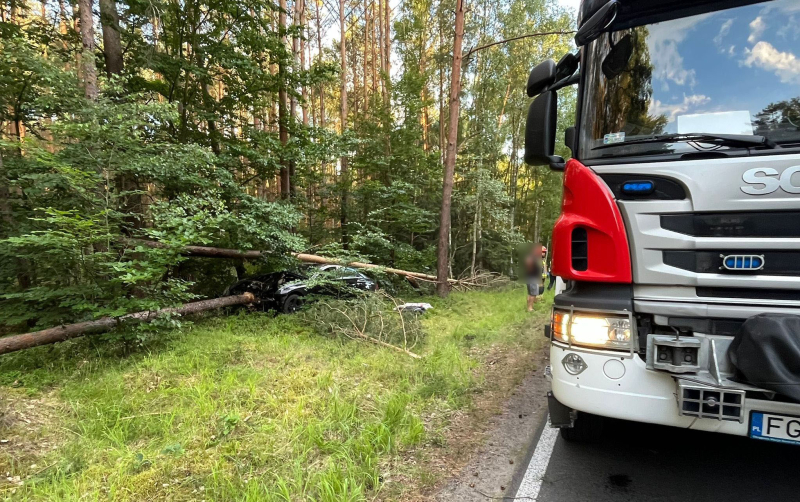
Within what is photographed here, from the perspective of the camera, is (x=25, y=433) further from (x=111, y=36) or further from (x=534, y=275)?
(x=534, y=275)

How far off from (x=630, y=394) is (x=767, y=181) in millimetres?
1338

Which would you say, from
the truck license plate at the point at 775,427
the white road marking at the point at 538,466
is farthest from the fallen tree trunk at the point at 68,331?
the truck license plate at the point at 775,427

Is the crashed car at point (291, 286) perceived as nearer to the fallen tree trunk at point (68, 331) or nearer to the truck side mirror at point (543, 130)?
the fallen tree trunk at point (68, 331)

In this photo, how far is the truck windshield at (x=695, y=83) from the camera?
2.21 metres

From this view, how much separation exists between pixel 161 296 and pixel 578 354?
235 inches

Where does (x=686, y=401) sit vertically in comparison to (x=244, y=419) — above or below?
above

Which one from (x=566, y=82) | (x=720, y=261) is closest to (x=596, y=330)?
(x=720, y=261)

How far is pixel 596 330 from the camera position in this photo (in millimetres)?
2258

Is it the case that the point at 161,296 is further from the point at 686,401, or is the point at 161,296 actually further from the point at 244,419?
the point at 686,401

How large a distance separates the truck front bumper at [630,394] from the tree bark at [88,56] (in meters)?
7.18

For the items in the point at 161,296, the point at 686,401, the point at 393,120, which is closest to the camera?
the point at 686,401

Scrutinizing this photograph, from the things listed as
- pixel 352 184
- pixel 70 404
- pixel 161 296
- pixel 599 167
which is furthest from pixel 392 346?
pixel 352 184

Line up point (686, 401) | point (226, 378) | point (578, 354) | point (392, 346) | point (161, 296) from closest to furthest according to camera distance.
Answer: point (686, 401) → point (578, 354) → point (226, 378) → point (161, 296) → point (392, 346)

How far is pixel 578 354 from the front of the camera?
2.31 meters
